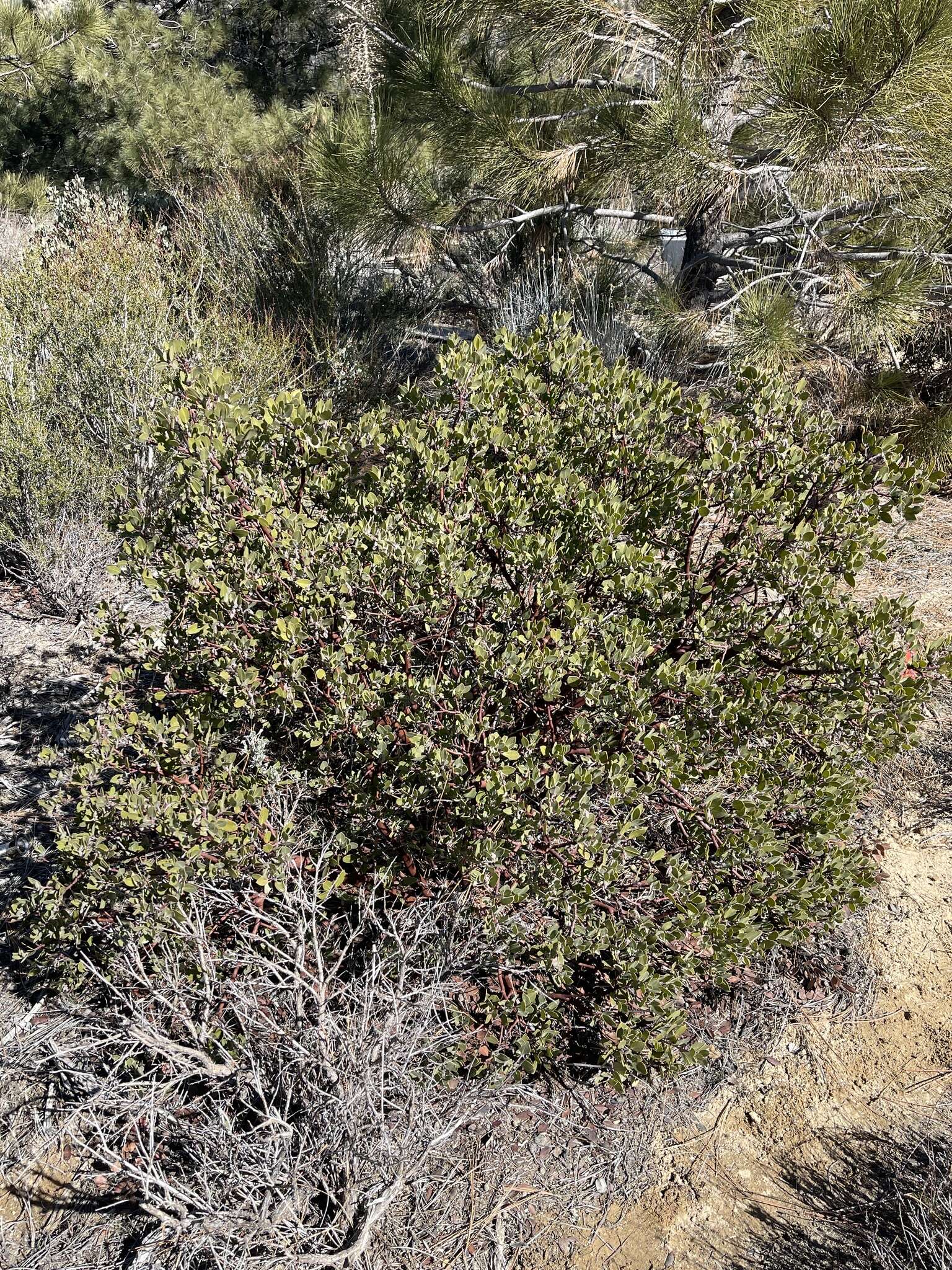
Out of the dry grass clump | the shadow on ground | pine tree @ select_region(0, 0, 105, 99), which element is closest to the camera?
the dry grass clump

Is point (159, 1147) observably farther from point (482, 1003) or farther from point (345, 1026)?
point (482, 1003)

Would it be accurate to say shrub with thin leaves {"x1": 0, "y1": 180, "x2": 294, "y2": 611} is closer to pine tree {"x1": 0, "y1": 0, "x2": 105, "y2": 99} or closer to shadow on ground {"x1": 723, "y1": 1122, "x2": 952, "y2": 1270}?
shadow on ground {"x1": 723, "y1": 1122, "x2": 952, "y2": 1270}

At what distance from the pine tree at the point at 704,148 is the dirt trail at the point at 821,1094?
2.38m

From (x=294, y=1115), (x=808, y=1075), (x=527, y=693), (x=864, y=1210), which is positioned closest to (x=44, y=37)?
(x=527, y=693)

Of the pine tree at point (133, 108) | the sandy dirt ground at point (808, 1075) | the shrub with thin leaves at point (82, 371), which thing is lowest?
the sandy dirt ground at point (808, 1075)

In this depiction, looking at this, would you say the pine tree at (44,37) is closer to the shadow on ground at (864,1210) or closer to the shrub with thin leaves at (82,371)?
the shrub with thin leaves at (82,371)

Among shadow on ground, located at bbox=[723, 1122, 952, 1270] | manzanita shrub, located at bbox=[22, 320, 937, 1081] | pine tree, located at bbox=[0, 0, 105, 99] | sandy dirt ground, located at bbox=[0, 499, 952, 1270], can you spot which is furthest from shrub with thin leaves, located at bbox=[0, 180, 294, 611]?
pine tree, located at bbox=[0, 0, 105, 99]

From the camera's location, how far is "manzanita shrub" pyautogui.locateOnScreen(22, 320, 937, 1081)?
6.27 ft

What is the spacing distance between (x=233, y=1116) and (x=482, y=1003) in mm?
578

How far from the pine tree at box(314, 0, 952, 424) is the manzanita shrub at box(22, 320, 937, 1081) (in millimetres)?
2015

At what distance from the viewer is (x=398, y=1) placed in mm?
4824

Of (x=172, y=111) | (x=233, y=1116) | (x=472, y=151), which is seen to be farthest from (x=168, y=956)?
(x=172, y=111)

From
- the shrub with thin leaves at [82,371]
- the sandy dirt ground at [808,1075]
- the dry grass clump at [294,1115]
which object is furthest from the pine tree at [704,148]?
the dry grass clump at [294,1115]

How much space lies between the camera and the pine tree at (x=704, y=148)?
356 cm
